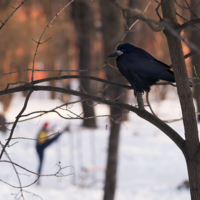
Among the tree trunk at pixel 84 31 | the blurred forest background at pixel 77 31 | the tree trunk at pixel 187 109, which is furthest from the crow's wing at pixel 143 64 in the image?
the tree trunk at pixel 84 31

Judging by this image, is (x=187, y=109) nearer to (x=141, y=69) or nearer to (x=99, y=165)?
(x=141, y=69)

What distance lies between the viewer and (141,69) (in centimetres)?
246

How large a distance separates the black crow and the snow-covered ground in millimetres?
1792

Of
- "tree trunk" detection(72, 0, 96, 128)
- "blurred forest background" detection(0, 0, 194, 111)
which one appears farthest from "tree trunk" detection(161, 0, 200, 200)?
"tree trunk" detection(72, 0, 96, 128)

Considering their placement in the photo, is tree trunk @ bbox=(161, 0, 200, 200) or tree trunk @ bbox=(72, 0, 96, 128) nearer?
tree trunk @ bbox=(161, 0, 200, 200)

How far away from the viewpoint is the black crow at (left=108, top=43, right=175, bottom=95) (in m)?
2.40

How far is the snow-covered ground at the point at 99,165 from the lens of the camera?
5.93 m

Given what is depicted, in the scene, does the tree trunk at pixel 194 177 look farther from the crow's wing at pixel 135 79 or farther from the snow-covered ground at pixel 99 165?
the snow-covered ground at pixel 99 165

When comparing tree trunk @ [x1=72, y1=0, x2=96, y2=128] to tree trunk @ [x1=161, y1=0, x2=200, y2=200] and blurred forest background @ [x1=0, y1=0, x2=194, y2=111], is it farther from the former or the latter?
tree trunk @ [x1=161, y1=0, x2=200, y2=200]

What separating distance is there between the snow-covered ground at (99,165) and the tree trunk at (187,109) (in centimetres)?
234

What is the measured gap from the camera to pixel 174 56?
1921 millimetres

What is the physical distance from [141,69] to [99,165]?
539 cm

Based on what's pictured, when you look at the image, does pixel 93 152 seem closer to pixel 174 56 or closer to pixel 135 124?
pixel 135 124

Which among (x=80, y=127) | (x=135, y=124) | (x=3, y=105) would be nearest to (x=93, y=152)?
(x=80, y=127)
